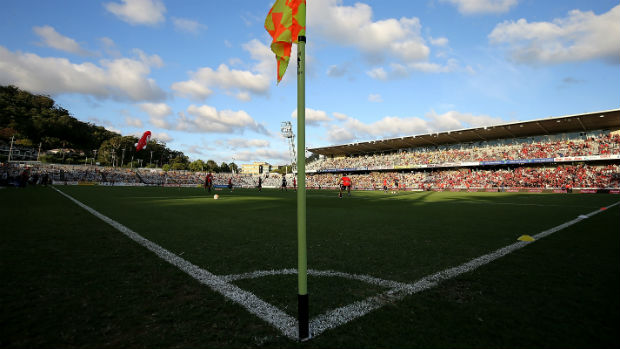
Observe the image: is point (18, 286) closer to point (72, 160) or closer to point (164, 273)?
point (164, 273)

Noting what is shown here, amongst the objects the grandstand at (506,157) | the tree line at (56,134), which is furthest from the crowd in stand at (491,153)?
the tree line at (56,134)

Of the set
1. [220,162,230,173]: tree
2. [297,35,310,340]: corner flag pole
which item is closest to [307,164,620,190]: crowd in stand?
[297,35,310,340]: corner flag pole

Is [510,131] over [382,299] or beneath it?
over

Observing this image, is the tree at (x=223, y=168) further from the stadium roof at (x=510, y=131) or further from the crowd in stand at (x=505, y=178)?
the crowd in stand at (x=505, y=178)

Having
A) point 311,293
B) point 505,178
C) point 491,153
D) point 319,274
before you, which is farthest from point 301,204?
point 491,153

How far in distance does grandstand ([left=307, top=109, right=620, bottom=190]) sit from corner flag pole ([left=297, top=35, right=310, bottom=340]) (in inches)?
1540

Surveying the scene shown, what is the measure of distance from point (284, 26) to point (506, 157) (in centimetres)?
4725

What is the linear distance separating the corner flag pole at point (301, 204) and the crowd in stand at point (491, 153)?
151 ft

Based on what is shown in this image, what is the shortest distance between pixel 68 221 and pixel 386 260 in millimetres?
8495

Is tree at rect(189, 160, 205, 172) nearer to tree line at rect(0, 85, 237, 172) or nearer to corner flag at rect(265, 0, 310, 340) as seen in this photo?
tree line at rect(0, 85, 237, 172)

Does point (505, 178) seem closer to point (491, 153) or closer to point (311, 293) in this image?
point (491, 153)

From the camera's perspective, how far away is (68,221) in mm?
7594

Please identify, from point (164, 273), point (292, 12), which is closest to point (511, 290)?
point (292, 12)

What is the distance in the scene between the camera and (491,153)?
42469 mm
